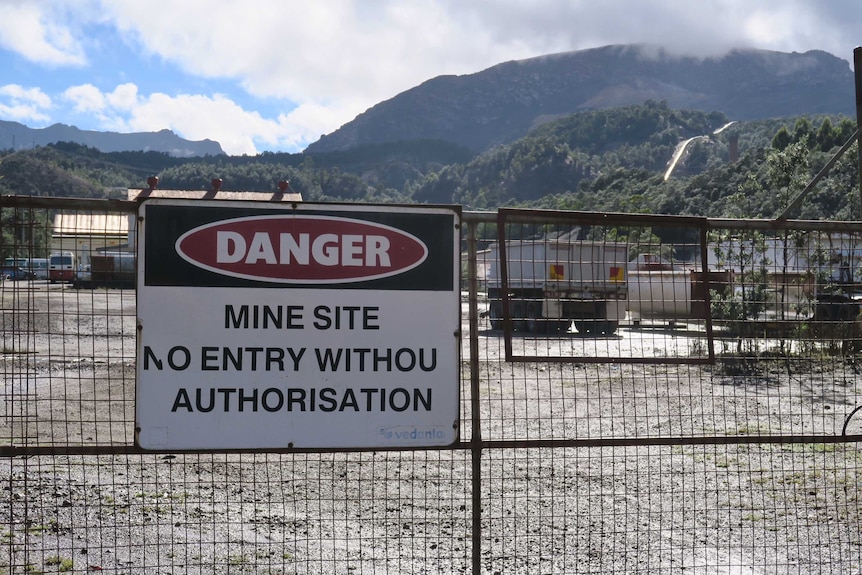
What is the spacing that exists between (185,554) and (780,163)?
58.2 ft

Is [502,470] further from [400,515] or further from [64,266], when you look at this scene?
[64,266]

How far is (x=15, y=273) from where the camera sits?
4.40 metres

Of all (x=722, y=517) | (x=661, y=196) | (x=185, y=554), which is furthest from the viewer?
(x=661, y=196)

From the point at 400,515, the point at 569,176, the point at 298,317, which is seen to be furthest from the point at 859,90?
the point at 569,176

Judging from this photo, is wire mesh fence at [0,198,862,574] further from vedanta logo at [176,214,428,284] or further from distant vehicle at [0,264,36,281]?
vedanta logo at [176,214,428,284]

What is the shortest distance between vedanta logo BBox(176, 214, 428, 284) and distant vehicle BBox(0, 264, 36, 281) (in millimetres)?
859

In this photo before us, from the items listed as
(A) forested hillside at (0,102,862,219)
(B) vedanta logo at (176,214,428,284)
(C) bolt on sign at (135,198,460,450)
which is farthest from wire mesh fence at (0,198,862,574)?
(A) forested hillside at (0,102,862,219)

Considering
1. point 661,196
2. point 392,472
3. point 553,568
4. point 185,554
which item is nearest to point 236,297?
point 185,554

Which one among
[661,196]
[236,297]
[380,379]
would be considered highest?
[661,196]

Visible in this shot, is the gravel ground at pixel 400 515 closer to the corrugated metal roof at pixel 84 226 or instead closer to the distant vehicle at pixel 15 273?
the distant vehicle at pixel 15 273

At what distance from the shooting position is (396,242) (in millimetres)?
4312

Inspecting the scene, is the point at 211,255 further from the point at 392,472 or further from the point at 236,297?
the point at 392,472

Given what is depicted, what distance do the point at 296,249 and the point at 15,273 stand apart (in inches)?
58.6

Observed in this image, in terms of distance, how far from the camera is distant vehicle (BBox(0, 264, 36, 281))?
4.33m
